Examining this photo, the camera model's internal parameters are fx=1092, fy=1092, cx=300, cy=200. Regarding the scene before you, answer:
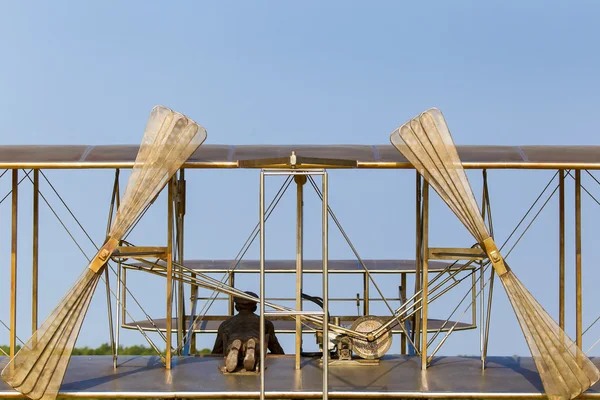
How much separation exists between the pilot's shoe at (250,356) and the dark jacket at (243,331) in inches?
14.3

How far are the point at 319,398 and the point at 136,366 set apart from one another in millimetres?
3040

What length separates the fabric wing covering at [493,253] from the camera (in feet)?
42.4

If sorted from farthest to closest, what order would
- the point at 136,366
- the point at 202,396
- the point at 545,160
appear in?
the point at 136,366
the point at 545,160
the point at 202,396

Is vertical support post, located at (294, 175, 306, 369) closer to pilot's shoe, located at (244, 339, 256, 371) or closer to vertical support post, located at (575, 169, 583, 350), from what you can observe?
pilot's shoe, located at (244, 339, 256, 371)

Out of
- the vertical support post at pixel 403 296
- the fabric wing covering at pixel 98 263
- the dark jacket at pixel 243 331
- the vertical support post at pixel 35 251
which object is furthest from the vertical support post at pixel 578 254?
the vertical support post at pixel 35 251

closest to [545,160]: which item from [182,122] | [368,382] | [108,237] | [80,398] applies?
[368,382]

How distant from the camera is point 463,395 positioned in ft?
41.1

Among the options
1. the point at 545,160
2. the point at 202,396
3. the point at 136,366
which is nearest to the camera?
the point at 202,396

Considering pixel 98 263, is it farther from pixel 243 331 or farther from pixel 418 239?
pixel 418 239

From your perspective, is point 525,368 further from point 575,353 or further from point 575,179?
point 575,179

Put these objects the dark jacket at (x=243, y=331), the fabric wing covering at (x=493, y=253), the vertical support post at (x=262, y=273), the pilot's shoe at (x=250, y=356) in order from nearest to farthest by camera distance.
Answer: the vertical support post at (x=262, y=273) < the fabric wing covering at (x=493, y=253) < the pilot's shoe at (x=250, y=356) < the dark jacket at (x=243, y=331)

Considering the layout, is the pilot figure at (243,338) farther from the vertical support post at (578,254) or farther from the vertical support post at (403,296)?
the vertical support post at (403,296)

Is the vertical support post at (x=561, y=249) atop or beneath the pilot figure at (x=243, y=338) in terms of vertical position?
atop

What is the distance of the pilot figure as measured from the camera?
13727 millimetres
